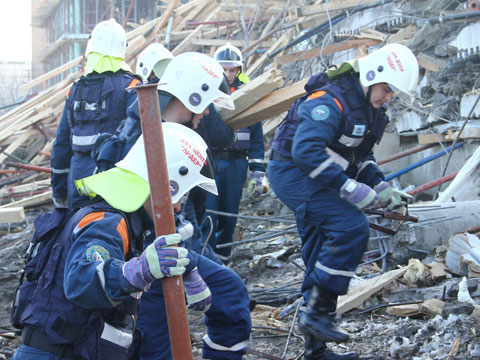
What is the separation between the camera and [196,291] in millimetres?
2963

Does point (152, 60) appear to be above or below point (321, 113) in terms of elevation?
above

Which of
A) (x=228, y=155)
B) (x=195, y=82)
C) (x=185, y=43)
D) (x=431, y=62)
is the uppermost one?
(x=185, y=43)

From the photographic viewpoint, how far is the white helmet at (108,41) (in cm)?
545

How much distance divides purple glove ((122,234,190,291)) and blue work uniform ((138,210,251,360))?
2.46 ft

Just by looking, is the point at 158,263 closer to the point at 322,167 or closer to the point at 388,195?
the point at 322,167

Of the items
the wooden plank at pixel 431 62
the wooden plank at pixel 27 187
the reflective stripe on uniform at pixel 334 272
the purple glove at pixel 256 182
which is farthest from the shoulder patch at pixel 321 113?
the wooden plank at pixel 27 187

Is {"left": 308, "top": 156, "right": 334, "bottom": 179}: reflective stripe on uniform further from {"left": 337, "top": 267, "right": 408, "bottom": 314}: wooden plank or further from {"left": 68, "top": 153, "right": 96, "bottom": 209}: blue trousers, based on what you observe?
{"left": 68, "top": 153, "right": 96, "bottom": 209}: blue trousers

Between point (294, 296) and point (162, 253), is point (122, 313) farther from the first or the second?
point (294, 296)

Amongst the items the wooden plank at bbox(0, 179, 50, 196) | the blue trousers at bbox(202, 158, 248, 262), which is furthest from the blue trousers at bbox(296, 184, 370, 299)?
the wooden plank at bbox(0, 179, 50, 196)

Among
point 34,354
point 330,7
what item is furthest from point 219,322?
point 330,7

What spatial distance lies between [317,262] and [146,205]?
5.06 ft

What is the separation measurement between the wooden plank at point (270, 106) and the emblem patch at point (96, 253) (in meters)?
2.88

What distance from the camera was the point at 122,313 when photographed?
9.32ft

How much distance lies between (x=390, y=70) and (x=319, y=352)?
72.8 inches
